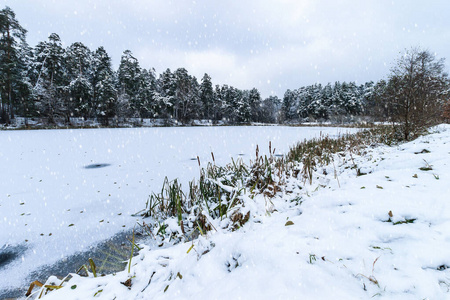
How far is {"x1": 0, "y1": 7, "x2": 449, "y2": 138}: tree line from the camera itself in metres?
7.22

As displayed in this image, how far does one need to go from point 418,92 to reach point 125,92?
35.9m

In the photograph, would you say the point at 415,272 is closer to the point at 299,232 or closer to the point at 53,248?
the point at 299,232

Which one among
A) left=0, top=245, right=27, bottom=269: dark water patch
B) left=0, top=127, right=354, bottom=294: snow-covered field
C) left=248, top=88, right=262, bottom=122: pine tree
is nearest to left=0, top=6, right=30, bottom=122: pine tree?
left=0, top=127, right=354, bottom=294: snow-covered field

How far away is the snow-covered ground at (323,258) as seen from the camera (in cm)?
122

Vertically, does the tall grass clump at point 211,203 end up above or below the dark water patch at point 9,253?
above

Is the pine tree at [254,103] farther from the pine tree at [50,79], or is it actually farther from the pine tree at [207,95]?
the pine tree at [50,79]

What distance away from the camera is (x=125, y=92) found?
32.8 metres

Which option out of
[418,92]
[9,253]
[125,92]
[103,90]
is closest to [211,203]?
[9,253]

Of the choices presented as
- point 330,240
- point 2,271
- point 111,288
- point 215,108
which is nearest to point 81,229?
point 2,271

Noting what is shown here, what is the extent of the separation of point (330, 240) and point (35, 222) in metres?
4.70

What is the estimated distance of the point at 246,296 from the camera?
1.24 metres

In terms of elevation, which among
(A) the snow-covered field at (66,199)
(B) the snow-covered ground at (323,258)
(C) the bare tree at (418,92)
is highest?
(C) the bare tree at (418,92)

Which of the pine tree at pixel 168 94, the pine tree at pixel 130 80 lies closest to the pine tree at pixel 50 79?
the pine tree at pixel 130 80

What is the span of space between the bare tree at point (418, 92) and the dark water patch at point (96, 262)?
31.4ft
